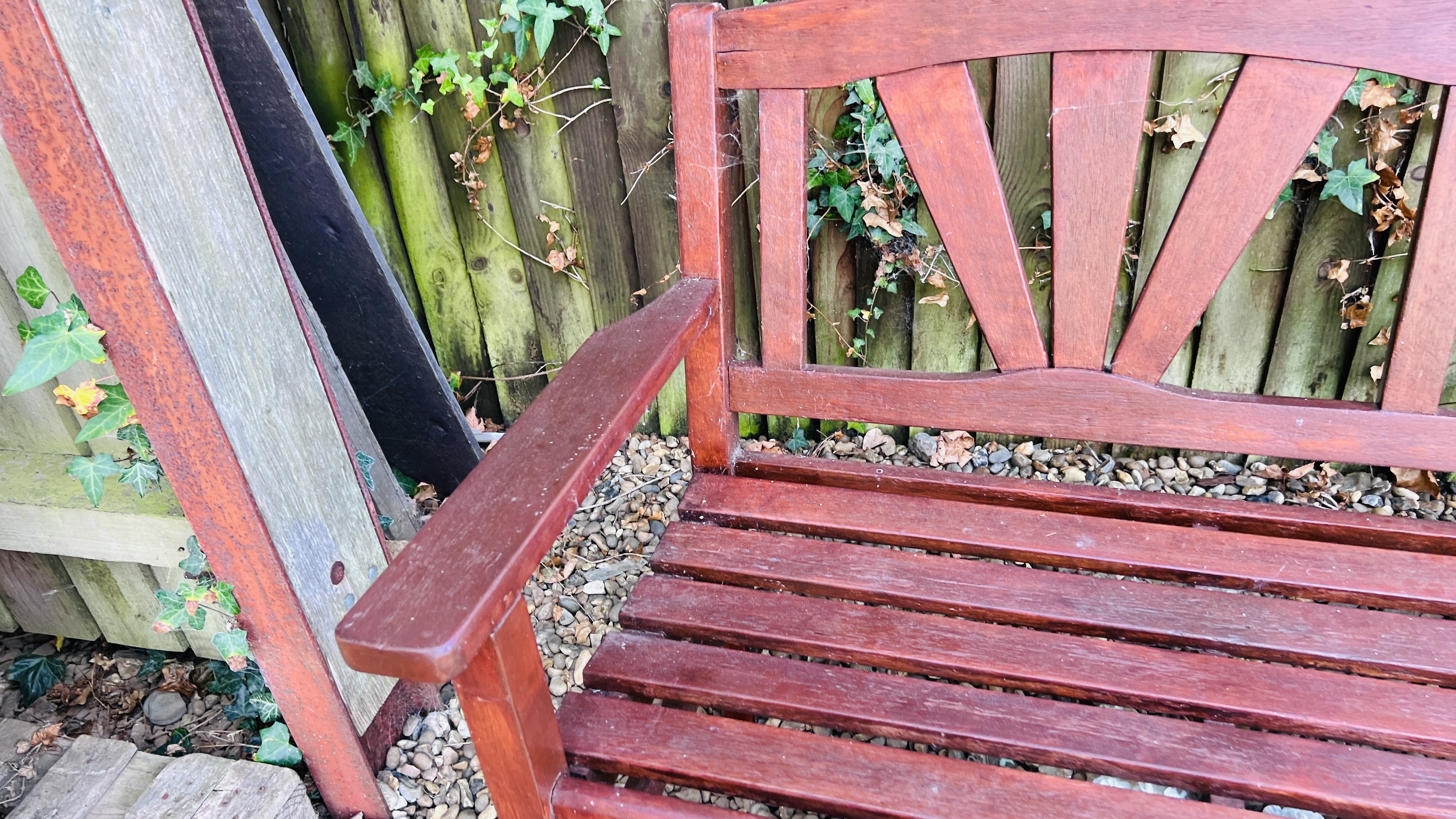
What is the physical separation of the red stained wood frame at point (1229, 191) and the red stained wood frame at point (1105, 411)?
4cm

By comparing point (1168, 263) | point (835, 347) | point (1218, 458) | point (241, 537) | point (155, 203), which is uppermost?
point (155, 203)

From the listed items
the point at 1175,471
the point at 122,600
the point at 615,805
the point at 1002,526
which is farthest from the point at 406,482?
the point at 1175,471

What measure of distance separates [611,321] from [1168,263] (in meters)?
1.26

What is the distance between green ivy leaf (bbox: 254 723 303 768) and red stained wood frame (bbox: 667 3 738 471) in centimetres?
76

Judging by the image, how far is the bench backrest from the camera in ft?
3.11

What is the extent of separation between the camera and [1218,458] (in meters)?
1.92

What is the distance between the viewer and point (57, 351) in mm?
916

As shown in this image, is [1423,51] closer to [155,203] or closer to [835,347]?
[835,347]

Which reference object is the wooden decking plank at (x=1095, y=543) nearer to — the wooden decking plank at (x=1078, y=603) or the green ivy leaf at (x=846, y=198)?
the wooden decking plank at (x=1078, y=603)

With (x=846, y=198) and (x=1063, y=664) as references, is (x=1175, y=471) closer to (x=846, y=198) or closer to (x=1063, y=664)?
(x=846, y=198)

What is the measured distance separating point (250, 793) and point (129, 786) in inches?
8.3

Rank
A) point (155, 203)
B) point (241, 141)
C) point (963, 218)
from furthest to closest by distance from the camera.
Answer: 1. point (963, 218)
2. point (241, 141)
3. point (155, 203)

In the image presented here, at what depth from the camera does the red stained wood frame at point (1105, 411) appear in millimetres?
1070

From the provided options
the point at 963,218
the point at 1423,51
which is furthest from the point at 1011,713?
the point at 1423,51
